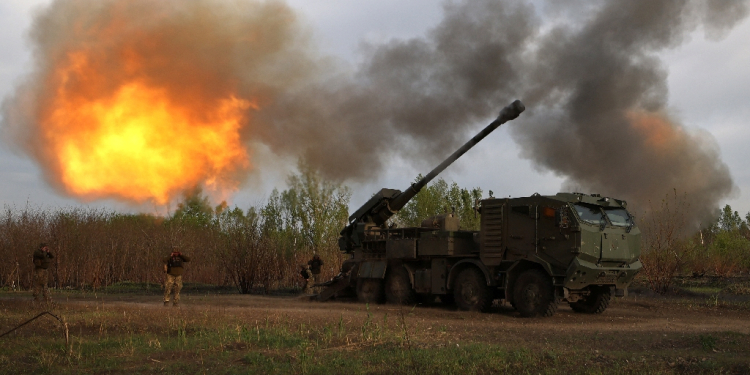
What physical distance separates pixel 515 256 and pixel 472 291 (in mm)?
1671

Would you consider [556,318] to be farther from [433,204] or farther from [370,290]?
[433,204]

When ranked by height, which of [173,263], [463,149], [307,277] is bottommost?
[307,277]

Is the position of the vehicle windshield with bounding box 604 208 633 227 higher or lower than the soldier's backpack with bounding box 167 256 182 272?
higher

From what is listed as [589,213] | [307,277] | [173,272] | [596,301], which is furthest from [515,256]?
[307,277]

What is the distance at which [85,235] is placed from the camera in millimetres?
32250

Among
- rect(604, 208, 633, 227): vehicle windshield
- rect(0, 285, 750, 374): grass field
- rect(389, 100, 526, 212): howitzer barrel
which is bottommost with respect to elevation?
rect(0, 285, 750, 374): grass field

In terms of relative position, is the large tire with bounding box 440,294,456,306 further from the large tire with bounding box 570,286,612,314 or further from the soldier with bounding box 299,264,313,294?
the soldier with bounding box 299,264,313,294

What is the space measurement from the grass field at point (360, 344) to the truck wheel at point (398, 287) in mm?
3746

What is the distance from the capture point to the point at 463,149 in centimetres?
2002

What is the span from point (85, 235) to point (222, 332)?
906 inches

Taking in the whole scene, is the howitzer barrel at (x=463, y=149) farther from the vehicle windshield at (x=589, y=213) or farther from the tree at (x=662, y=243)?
the tree at (x=662, y=243)

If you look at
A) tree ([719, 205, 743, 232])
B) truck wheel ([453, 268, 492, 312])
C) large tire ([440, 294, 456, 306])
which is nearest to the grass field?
truck wheel ([453, 268, 492, 312])

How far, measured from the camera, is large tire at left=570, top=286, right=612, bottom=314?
57.8 feet

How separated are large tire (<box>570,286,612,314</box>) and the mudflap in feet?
24.0
